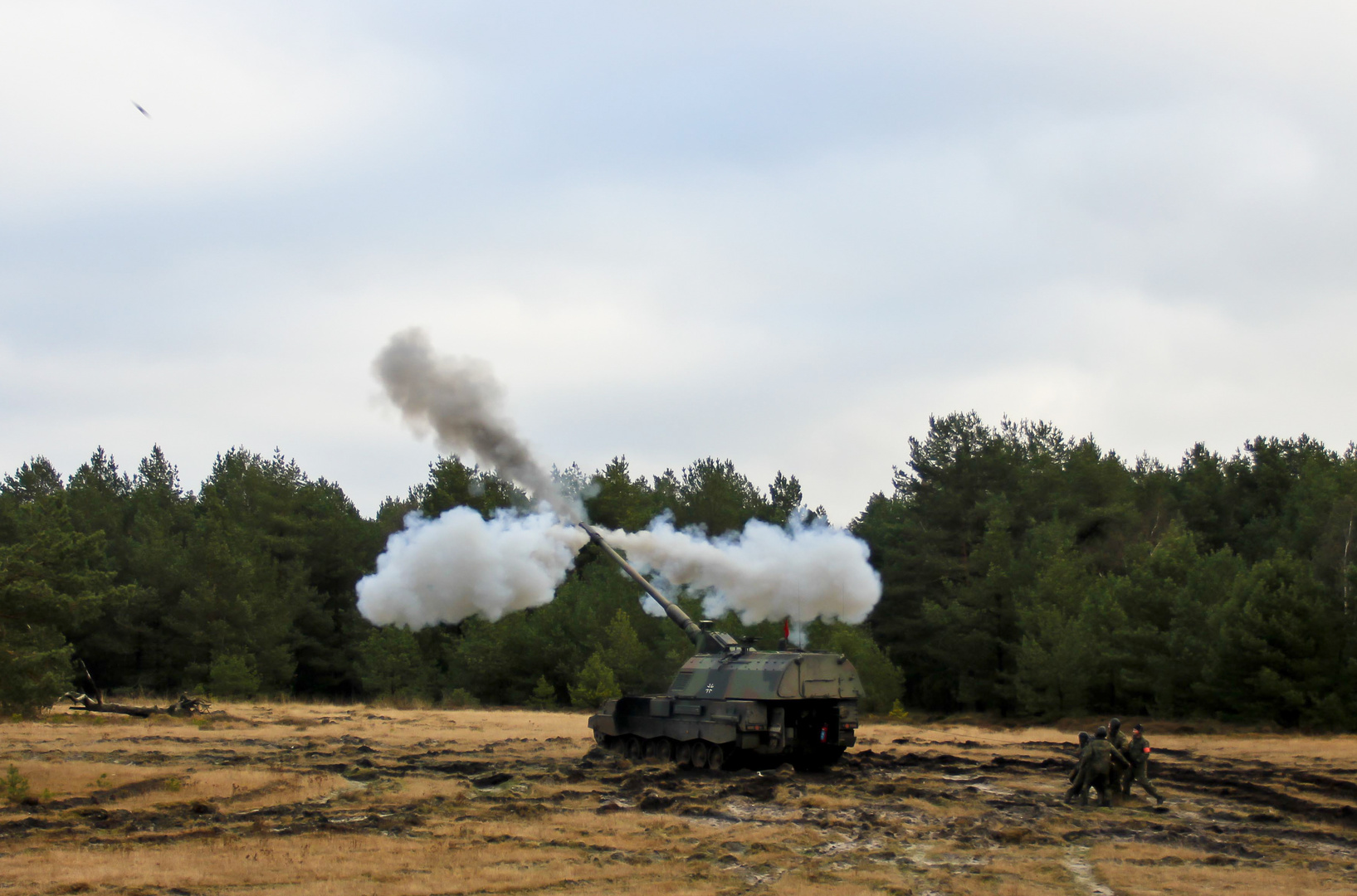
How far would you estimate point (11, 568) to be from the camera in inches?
824

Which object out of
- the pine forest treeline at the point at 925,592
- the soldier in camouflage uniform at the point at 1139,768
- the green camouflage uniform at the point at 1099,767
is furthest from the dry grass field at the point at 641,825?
the pine forest treeline at the point at 925,592

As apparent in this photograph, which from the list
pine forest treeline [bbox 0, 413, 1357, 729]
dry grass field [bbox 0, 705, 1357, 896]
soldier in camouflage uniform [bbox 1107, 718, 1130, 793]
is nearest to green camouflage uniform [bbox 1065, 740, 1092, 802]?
soldier in camouflage uniform [bbox 1107, 718, 1130, 793]

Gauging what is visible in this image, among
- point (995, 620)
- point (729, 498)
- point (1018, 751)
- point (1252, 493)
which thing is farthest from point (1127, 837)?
point (1252, 493)

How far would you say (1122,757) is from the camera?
19.5 m

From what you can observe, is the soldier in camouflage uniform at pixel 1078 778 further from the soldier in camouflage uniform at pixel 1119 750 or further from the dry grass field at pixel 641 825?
the dry grass field at pixel 641 825

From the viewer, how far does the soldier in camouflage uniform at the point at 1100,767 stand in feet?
62.8

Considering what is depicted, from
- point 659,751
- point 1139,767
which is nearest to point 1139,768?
point 1139,767

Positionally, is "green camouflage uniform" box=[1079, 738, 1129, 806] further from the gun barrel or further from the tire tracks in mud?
the gun barrel

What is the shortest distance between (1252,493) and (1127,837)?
53.6 m

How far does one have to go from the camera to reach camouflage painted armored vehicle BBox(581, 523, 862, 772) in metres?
23.9

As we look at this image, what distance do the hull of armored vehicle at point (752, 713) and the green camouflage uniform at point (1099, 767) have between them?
20.4 ft

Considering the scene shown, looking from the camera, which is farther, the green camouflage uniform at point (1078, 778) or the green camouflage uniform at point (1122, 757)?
the green camouflage uniform at point (1122, 757)

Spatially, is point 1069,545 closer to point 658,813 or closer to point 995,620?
point 995,620

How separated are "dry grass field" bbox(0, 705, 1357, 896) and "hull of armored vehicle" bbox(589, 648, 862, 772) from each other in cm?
73
